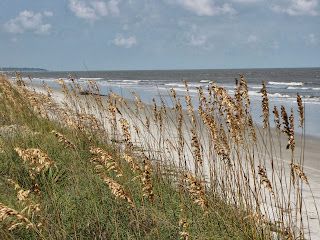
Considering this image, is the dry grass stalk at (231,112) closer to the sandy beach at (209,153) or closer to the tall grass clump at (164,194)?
the tall grass clump at (164,194)

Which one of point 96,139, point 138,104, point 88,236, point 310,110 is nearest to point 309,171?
point 96,139

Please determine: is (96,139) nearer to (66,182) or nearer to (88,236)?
(66,182)

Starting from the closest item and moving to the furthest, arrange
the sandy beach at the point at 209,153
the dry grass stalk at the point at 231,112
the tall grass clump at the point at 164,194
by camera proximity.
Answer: the tall grass clump at the point at 164,194
the dry grass stalk at the point at 231,112
the sandy beach at the point at 209,153

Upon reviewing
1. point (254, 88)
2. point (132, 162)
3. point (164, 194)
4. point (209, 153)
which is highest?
point (132, 162)

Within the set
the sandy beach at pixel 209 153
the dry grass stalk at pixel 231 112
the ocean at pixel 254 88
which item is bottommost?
the ocean at pixel 254 88

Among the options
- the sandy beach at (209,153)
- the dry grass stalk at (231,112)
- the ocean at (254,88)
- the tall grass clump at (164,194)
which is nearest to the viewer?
the tall grass clump at (164,194)

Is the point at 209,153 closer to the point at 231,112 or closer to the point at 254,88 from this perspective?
the point at 231,112

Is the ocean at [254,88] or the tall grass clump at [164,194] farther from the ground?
the tall grass clump at [164,194]

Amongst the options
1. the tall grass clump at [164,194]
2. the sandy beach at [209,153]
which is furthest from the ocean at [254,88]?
the sandy beach at [209,153]

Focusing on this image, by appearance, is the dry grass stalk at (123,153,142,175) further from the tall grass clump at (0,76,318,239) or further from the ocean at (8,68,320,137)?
the ocean at (8,68,320,137)

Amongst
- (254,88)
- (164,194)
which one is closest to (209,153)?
(164,194)

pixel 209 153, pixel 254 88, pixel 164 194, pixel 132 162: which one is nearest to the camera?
pixel 132 162

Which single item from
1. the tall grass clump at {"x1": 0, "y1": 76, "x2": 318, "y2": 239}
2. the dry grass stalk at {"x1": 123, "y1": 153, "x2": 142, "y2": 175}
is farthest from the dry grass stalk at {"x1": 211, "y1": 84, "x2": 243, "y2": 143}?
the dry grass stalk at {"x1": 123, "y1": 153, "x2": 142, "y2": 175}

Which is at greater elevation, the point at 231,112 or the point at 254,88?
the point at 231,112
